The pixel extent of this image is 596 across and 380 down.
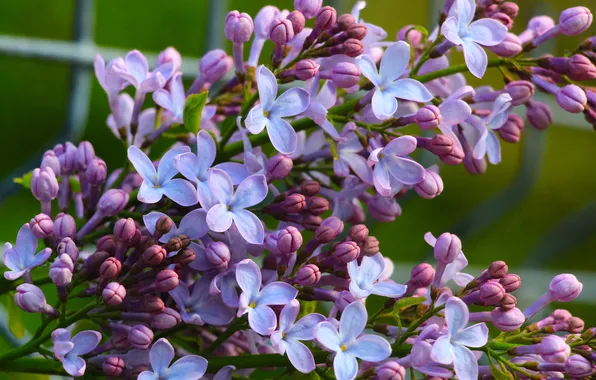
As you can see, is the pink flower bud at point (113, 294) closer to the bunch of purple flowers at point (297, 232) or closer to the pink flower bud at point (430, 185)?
the bunch of purple flowers at point (297, 232)

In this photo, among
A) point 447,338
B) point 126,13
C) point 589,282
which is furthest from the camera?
point 126,13

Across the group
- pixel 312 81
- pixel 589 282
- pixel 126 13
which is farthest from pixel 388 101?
pixel 126 13

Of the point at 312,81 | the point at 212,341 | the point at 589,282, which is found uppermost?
the point at 312,81

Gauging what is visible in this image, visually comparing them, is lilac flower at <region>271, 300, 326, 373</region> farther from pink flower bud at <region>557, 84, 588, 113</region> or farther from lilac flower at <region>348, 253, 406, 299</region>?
pink flower bud at <region>557, 84, 588, 113</region>

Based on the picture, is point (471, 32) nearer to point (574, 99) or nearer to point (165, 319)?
point (574, 99)

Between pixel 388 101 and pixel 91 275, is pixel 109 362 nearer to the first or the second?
pixel 91 275

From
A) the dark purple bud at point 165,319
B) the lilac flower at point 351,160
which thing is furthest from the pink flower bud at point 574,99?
the dark purple bud at point 165,319

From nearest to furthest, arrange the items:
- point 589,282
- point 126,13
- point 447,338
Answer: point 447,338 → point 589,282 → point 126,13
